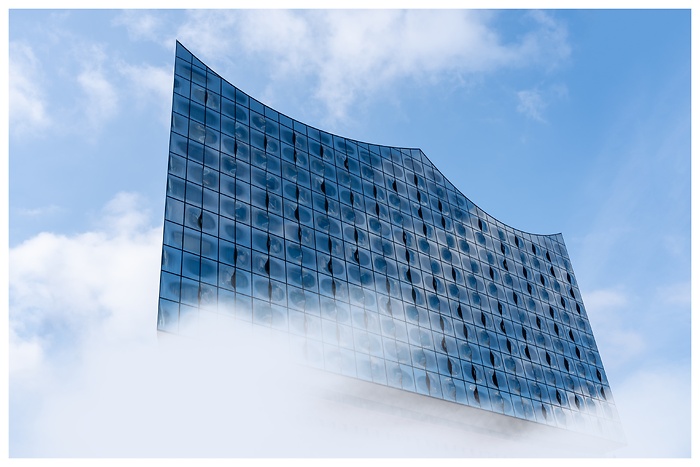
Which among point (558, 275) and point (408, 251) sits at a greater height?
point (558, 275)

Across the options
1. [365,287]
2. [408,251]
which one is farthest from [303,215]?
[408,251]

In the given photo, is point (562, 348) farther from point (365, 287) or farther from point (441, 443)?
point (365, 287)

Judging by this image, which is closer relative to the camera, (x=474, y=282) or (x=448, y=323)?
(x=448, y=323)

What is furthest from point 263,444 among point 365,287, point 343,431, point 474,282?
point 474,282

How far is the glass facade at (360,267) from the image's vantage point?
3356 cm

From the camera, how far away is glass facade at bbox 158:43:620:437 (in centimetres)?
3356

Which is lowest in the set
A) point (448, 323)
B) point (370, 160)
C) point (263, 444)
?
point (263, 444)

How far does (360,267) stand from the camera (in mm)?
39688

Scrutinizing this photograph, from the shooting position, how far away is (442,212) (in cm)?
4972

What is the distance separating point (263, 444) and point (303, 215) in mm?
13334

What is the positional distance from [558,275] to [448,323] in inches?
757
